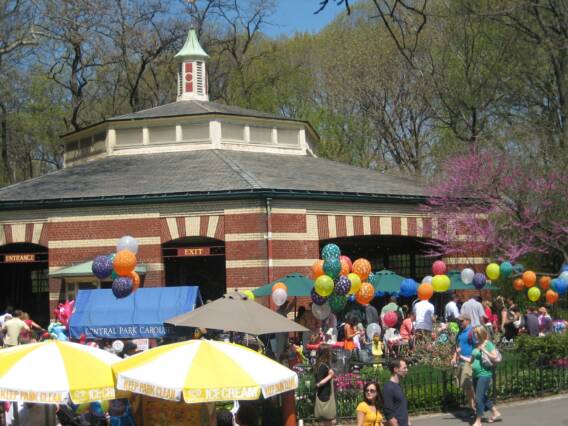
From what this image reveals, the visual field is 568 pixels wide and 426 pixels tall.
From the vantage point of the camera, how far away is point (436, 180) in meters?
32.2

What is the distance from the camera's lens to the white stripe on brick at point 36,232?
1042 inches

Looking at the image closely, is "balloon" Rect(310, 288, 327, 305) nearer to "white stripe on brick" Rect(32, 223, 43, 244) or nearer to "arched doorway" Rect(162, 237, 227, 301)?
"arched doorway" Rect(162, 237, 227, 301)

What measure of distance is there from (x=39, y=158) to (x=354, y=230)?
2940 cm

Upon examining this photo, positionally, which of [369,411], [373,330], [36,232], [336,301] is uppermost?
[36,232]

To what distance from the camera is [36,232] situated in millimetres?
26500

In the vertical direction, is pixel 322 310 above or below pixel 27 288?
below

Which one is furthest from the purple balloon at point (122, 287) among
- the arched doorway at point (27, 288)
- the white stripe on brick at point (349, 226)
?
the arched doorway at point (27, 288)

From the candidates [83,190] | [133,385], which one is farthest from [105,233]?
[133,385]

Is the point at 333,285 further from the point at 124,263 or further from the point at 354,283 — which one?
the point at 124,263

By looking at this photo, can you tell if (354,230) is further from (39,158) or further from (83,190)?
(39,158)

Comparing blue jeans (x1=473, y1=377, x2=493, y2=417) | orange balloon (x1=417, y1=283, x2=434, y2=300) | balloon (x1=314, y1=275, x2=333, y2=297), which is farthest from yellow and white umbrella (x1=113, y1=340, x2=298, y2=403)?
orange balloon (x1=417, y1=283, x2=434, y2=300)

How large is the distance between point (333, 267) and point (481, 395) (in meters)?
4.23

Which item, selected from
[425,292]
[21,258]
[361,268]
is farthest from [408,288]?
[21,258]

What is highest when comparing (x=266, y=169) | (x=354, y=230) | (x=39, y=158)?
(x=39, y=158)
